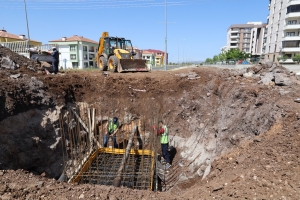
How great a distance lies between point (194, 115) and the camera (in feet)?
27.6

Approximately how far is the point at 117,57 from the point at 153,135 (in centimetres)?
649

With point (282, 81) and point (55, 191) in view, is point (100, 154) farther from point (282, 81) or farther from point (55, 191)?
point (282, 81)

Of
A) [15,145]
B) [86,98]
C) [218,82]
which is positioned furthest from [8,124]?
[218,82]

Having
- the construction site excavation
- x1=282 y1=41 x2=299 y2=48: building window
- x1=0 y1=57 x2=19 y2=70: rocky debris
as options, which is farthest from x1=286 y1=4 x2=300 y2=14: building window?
x1=0 y1=57 x2=19 y2=70: rocky debris

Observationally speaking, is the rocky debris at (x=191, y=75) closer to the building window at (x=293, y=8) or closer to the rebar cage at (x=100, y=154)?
the rebar cage at (x=100, y=154)

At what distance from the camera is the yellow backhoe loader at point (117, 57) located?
11.2 metres

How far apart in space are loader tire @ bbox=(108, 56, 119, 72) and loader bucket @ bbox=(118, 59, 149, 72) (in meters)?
0.24

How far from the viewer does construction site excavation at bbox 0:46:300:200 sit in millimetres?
3172

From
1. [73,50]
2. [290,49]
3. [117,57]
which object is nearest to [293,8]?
[290,49]

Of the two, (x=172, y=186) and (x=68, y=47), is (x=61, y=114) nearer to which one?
(x=172, y=186)

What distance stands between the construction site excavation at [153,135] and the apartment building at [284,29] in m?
29.2

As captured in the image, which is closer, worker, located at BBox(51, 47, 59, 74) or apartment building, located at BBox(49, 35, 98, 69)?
worker, located at BBox(51, 47, 59, 74)

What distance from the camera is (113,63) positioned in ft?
36.8

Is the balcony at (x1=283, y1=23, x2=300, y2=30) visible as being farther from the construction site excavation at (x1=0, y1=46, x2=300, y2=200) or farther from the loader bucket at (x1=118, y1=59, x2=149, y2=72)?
the loader bucket at (x1=118, y1=59, x2=149, y2=72)
